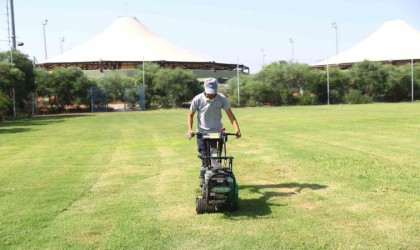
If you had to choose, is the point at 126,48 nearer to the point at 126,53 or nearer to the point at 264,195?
the point at 126,53

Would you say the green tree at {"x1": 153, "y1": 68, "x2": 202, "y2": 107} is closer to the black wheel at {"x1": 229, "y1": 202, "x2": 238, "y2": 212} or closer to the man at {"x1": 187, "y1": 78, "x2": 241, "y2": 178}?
the man at {"x1": 187, "y1": 78, "x2": 241, "y2": 178}

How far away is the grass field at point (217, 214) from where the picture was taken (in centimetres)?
591

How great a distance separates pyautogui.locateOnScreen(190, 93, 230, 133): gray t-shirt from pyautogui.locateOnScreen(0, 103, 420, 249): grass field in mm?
1261

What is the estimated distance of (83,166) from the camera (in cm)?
1210

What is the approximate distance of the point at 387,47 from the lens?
93.8 meters

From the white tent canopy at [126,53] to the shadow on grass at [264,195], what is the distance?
235 ft

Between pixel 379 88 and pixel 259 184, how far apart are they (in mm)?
59207

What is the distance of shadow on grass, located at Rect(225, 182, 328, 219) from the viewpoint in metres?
7.08

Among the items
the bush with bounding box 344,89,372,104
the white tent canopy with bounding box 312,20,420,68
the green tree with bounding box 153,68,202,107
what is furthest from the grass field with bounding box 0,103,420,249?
the white tent canopy with bounding box 312,20,420,68

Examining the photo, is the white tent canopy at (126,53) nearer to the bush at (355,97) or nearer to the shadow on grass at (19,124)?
the bush at (355,97)

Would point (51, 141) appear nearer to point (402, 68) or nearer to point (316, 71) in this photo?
point (316, 71)

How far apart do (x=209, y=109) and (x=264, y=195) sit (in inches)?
70.0

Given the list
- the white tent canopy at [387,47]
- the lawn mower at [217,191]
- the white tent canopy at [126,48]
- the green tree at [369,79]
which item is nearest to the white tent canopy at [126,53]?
the white tent canopy at [126,48]

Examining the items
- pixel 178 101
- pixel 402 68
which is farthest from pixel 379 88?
pixel 178 101
